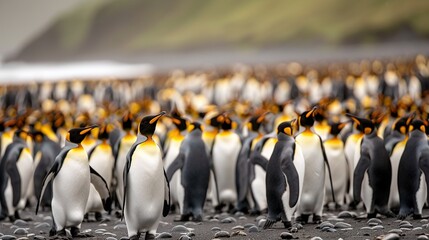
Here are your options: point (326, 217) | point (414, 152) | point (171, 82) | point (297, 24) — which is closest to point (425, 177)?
point (414, 152)

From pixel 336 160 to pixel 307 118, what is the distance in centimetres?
101

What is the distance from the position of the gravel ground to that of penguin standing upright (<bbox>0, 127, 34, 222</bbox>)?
167 mm

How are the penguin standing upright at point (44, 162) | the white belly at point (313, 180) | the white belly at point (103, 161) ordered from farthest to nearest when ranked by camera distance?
the penguin standing upright at point (44, 162) < the white belly at point (103, 161) < the white belly at point (313, 180)

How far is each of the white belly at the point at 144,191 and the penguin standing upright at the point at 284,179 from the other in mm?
905

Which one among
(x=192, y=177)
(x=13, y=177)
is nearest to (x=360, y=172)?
(x=192, y=177)

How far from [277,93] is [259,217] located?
36.4 feet

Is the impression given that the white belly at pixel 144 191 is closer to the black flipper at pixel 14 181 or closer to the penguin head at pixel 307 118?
the penguin head at pixel 307 118

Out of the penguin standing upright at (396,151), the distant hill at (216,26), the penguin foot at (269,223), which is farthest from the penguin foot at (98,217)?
the distant hill at (216,26)

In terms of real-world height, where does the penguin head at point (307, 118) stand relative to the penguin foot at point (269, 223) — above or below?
above

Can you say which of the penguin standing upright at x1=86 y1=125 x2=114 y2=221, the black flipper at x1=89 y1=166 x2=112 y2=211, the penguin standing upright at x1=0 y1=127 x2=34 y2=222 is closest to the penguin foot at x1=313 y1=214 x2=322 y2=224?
the black flipper at x1=89 y1=166 x2=112 y2=211

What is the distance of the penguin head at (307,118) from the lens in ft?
22.8

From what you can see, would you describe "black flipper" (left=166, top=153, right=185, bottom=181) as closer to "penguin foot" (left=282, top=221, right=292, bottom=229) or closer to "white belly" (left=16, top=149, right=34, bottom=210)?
"penguin foot" (left=282, top=221, right=292, bottom=229)

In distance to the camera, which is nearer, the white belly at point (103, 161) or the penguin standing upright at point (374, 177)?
the penguin standing upright at point (374, 177)

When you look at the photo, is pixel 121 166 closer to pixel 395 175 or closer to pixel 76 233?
pixel 76 233
